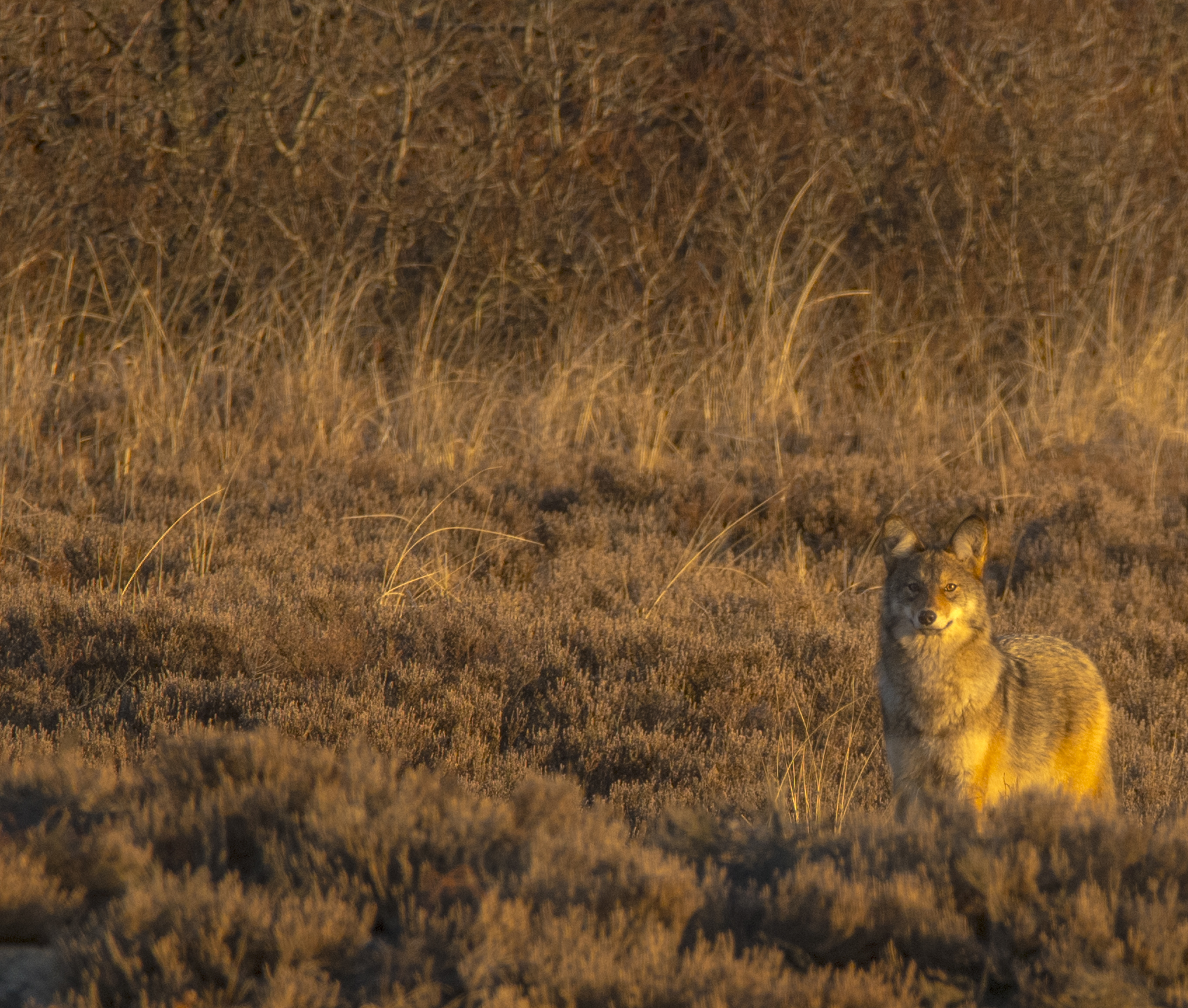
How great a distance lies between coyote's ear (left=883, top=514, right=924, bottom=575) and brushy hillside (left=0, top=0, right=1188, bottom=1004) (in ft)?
3.07

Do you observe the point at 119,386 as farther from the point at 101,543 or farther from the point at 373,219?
the point at 373,219

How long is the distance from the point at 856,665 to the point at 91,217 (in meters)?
9.79

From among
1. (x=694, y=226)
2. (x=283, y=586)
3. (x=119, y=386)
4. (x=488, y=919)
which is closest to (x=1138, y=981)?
(x=488, y=919)

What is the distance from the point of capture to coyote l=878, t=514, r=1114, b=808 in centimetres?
460

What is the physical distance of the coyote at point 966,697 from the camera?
4598 millimetres

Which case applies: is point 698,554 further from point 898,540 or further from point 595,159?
point 595,159

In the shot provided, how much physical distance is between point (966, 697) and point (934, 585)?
418mm

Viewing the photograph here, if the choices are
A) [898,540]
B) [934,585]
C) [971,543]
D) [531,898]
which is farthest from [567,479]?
[531,898]

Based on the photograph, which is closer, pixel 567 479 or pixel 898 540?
pixel 898 540

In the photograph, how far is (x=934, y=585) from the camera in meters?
4.73

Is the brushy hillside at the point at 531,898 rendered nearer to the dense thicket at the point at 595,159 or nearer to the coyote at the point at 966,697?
the coyote at the point at 966,697

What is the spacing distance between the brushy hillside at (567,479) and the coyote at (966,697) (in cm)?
41

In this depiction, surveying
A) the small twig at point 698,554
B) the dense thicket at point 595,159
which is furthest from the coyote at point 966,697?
the dense thicket at point 595,159

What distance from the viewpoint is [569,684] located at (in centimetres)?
592
